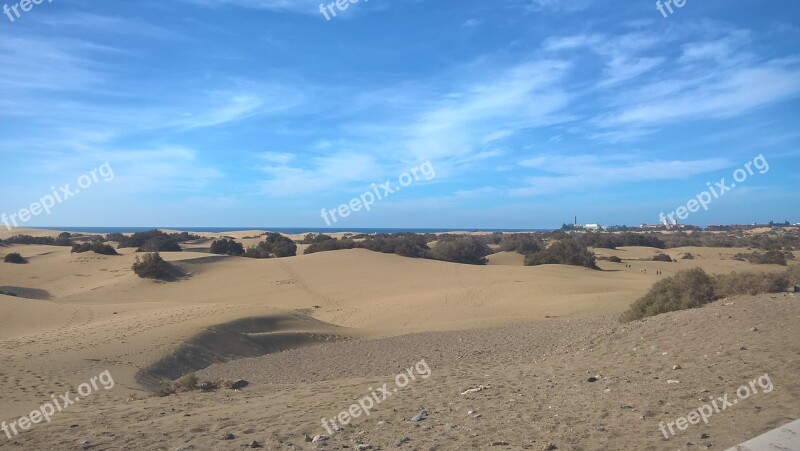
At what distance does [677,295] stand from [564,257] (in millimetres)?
24736

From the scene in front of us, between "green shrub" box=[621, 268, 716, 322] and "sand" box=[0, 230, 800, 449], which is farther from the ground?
"green shrub" box=[621, 268, 716, 322]

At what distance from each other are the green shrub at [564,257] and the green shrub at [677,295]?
23.2 m

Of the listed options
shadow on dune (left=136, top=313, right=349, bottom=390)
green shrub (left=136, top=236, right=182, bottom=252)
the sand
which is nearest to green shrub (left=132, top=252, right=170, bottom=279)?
the sand

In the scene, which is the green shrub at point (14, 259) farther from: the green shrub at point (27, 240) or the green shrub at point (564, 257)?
the green shrub at point (564, 257)

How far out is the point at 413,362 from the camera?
13328mm

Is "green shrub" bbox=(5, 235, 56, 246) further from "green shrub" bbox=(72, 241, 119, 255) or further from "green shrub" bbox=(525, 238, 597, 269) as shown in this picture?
"green shrub" bbox=(525, 238, 597, 269)

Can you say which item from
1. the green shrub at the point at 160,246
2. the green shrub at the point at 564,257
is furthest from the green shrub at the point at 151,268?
the green shrub at the point at 564,257

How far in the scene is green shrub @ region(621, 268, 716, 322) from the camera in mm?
14594

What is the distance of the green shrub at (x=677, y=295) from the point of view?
1459 cm

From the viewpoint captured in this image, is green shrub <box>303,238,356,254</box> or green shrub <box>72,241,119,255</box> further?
green shrub <box>303,238,356,254</box>

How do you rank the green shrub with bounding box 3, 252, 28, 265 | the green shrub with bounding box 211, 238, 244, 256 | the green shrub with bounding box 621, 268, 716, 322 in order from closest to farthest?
the green shrub with bounding box 621, 268, 716, 322
the green shrub with bounding box 3, 252, 28, 265
the green shrub with bounding box 211, 238, 244, 256

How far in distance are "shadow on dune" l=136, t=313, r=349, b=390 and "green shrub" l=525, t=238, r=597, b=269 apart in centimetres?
2285

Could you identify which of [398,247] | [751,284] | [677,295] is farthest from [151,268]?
[751,284]

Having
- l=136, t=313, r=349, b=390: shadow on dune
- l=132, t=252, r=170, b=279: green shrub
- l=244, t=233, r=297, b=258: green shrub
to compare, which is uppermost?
l=244, t=233, r=297, b=258: green shrub
